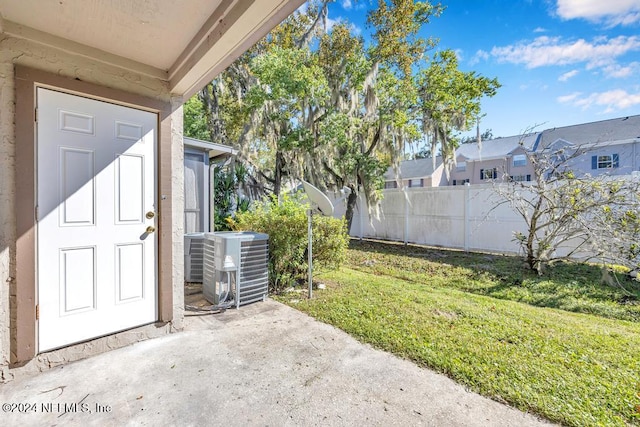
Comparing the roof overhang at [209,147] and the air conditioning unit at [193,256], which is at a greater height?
the roof overhang at [209,147]

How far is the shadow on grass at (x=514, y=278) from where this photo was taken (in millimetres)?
3920

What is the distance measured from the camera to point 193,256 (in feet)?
14.7

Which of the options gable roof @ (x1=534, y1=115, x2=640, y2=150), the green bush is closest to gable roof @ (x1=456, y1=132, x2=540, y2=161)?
gable roof @ (x1=534, y1=115, x2=640, y2=150)

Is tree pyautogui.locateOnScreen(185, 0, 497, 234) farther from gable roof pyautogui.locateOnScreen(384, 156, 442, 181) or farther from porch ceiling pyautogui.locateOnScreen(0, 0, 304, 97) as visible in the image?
gable roof pyautogui.locateOnScreen(384, 156, 442, 181)

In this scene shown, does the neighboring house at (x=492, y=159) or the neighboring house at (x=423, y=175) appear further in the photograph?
the neighboring house at (x=423, y=175)

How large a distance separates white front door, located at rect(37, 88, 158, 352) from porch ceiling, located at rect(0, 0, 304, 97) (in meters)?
0.44

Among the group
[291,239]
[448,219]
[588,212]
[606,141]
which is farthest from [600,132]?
[291,239]

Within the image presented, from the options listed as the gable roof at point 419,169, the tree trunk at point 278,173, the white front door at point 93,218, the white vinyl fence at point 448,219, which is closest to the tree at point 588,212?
the white vinyl fence at point 448,219

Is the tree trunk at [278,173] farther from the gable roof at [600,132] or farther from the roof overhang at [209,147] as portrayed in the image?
the gable roof at [600,132]

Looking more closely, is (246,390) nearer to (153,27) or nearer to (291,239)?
(291,239)

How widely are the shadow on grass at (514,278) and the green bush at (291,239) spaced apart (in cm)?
166

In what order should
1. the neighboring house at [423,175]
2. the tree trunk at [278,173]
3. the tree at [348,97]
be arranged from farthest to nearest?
the neighboring house at [423,175], the tree trunk at [278,173], the tree at [348,97]

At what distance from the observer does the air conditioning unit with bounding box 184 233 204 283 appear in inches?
171

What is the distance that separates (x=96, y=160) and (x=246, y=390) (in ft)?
7.27
